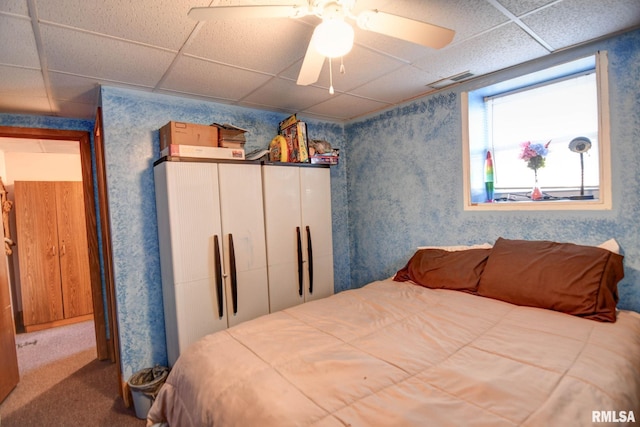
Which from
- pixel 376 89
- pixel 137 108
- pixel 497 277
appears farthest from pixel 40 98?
pixel 497 277

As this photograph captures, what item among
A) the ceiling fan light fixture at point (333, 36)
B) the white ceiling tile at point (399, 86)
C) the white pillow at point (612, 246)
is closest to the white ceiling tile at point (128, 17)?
the ceiling fan light fixture at point (333, 36)

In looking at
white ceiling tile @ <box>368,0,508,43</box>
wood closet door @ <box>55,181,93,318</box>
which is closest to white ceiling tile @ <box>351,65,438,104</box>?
white ceiling tile @ <box>368,0,508,43</box>

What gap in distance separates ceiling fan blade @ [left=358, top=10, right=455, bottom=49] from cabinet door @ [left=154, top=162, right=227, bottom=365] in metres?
1.52

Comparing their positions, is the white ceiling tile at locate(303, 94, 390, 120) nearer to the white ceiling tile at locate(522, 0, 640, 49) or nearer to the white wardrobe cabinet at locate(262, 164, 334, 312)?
the white wardrobe cabinet at locate(262, 164, 334, 312)

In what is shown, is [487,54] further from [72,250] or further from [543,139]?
[72,250]

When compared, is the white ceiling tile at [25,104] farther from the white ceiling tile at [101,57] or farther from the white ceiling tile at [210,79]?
the white ceiling tile at [210,79]

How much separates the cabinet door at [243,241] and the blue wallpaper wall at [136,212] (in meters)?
0.61

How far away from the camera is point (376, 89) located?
102 inches

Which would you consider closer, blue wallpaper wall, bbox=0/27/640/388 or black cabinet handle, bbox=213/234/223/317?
blue wallpaper wall, bbox=0/27/640/388

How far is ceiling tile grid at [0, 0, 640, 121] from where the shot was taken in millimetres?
1471

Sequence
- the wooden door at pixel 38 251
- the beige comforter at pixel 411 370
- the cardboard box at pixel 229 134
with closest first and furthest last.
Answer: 1. the beige comforter at pixel 411 370
2. the cardboard box at pixel 229 134
3. the wooden door at pixel 38 251

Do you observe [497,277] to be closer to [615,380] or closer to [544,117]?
[615,380]

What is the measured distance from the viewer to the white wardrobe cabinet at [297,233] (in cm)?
264

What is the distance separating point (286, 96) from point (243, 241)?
129 cm
